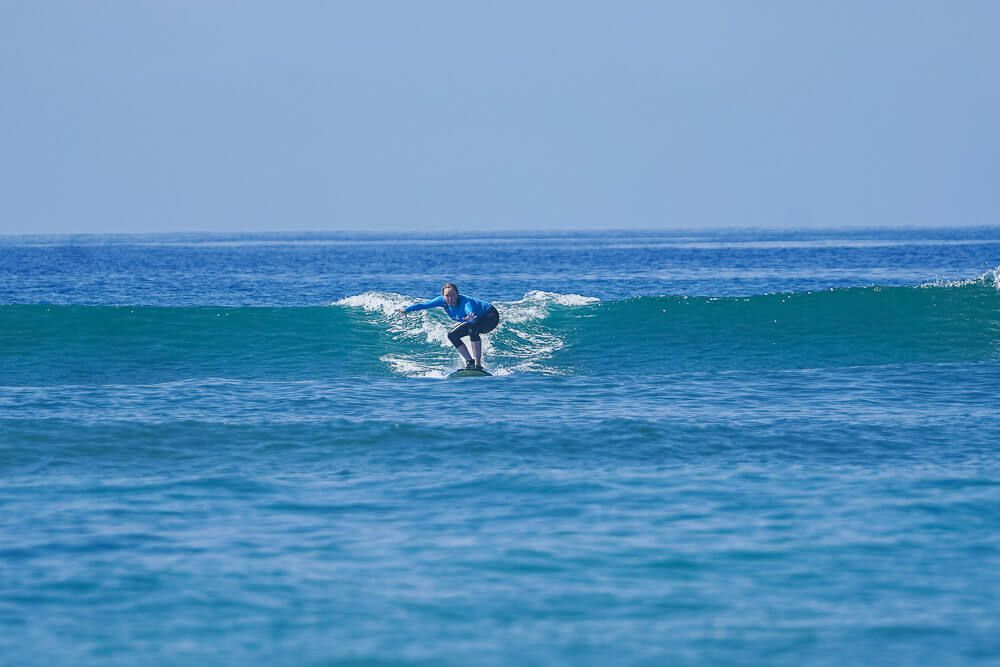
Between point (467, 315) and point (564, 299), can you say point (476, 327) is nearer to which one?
point (467, 315)

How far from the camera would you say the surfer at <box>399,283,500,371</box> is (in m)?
18.3

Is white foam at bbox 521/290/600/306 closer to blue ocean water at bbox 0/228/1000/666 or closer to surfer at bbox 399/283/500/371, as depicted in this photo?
blue ocean water at bbox 0/228/1000/666

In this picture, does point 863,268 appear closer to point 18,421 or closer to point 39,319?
point 39,319

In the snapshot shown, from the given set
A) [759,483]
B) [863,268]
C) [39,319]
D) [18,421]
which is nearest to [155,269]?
[863,268]

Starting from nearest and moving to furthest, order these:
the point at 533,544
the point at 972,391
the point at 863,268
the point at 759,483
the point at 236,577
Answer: the point at 236,577 < the point at 533,544 < the point at 759,483 < the point at 972,391 < the point at 863,268

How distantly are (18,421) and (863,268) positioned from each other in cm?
5133

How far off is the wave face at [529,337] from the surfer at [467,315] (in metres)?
1.55

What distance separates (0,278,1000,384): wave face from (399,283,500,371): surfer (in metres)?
1.55

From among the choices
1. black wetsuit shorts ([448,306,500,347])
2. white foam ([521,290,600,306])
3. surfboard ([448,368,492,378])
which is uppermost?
black wetsuit shorts ([448,306,500,347])

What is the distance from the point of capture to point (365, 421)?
14.0 metres

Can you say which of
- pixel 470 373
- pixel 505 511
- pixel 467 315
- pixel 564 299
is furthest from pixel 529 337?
pixel 505 511

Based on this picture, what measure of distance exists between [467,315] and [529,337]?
664cm

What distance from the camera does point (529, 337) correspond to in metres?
25.3

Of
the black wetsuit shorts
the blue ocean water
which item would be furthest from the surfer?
the blue ocean water
